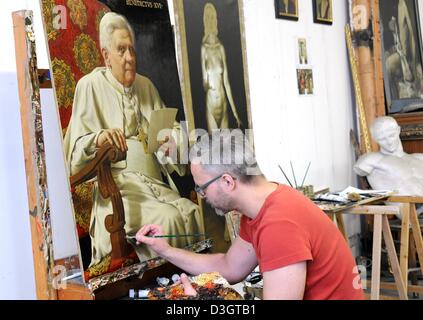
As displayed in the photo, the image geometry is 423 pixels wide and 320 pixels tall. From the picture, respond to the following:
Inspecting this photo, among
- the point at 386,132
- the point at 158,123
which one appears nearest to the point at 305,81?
the point at 386,132

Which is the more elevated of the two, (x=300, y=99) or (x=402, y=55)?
(x=402, y=55)

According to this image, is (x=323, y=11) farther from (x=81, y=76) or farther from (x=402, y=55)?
(x=81, y=76)

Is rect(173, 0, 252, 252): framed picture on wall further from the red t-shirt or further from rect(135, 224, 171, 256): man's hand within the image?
the red t-shirt

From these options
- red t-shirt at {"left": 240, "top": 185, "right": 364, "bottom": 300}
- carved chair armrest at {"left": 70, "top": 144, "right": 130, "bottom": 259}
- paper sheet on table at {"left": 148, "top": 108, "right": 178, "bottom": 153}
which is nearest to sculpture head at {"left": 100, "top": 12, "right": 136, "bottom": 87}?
paper sheet on table at {"left": 148, "top": 108, "right": 178, "bottom": 153}

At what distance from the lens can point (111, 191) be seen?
7.11 ft

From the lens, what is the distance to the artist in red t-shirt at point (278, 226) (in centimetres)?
178

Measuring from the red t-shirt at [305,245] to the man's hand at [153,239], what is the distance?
42cm

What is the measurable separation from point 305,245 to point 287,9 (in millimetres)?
2699

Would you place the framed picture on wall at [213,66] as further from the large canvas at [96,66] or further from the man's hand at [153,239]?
the man's hand at [153,239]

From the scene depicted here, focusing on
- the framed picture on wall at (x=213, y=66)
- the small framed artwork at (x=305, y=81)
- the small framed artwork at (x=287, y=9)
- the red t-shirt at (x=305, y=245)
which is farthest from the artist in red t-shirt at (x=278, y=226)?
the small framed artwork at (x=305, y=81)

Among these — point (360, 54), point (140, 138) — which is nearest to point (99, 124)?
point (140, 138)

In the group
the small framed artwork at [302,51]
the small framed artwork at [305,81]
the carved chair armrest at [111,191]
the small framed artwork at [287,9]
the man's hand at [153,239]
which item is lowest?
the man's hand at [153,239]
